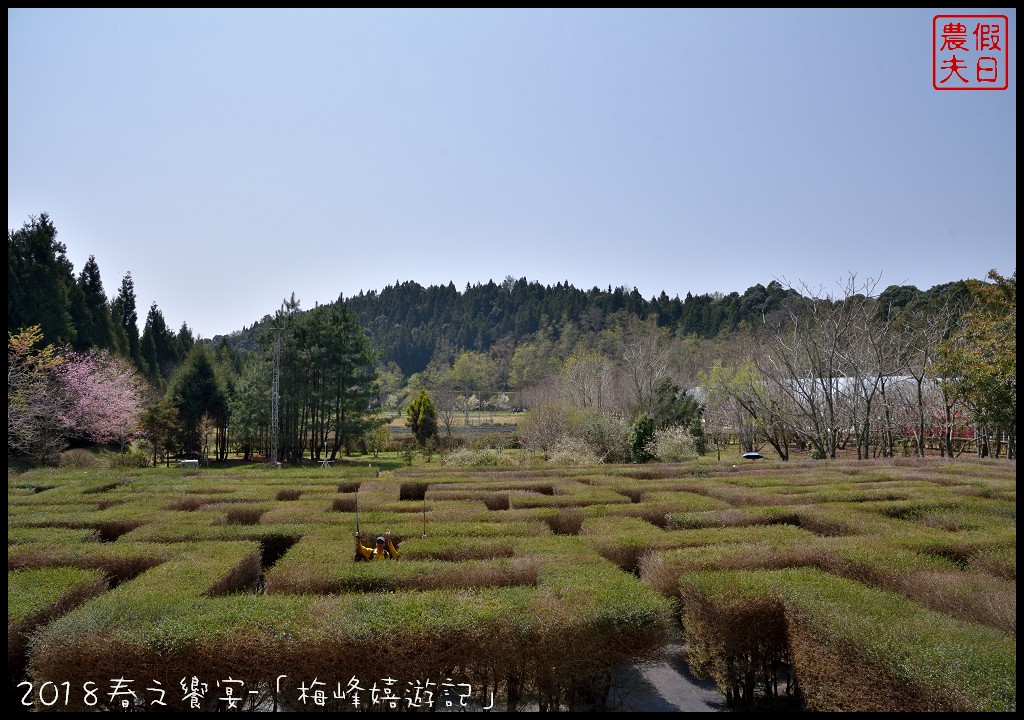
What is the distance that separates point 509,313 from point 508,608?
98445mm

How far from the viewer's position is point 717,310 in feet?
232

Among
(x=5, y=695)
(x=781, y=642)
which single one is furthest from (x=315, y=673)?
(x=781, y=642)

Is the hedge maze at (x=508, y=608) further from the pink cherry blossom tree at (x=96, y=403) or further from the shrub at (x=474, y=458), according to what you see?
the pink cherry blossom tree at (x=96, y=403)

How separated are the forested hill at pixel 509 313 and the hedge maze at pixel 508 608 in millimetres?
56995

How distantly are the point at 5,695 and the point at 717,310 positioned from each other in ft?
239

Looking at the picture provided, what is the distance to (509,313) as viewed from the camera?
102125 mm

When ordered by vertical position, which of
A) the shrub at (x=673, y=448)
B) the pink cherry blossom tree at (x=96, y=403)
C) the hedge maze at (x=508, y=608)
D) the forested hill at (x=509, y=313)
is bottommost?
the shrub at (x=673, y=448)

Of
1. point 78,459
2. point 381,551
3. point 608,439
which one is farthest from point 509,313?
point 381,551

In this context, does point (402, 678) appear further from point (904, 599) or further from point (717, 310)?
point (717, 310)

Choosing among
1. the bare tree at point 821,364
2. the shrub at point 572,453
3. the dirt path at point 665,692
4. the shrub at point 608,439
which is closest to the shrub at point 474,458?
the shrub at point 572,453

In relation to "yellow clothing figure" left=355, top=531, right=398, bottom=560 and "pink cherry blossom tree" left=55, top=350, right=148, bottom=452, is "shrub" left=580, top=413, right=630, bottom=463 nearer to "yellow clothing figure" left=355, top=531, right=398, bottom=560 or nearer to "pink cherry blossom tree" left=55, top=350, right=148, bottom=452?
"yellow clothing figure" left=355, top=531, right=398, bottom=560

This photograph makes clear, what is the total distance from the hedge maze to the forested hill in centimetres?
5699

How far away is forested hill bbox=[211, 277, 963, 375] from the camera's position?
72938 millimetres

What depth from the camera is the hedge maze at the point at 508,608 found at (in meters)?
3.66
